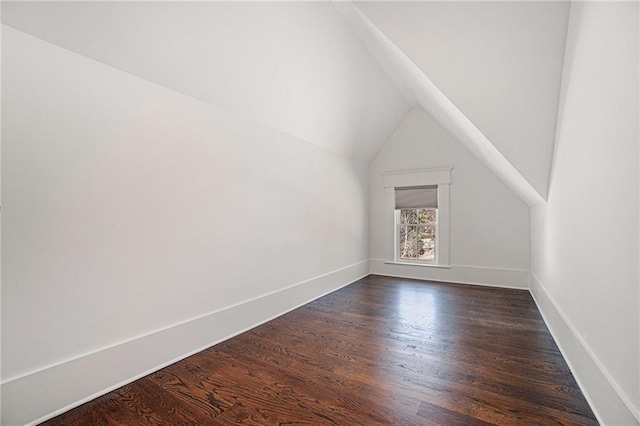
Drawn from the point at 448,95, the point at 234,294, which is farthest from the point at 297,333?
the point at 448,95

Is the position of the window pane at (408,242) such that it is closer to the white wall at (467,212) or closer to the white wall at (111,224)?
the white wall at (467,212)

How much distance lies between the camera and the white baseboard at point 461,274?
4441 mm

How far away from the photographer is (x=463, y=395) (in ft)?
5.85

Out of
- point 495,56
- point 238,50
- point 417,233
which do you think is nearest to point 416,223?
point 417,233

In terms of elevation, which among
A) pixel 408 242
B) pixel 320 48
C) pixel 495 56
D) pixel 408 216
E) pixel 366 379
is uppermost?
pixel 320 48

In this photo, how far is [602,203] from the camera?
143 cm

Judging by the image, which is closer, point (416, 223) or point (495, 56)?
point (495, 56)

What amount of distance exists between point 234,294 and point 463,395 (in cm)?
197

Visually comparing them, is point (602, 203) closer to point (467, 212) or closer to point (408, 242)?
point (467, 212)

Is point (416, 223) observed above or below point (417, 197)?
below

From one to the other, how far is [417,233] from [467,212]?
0.92m

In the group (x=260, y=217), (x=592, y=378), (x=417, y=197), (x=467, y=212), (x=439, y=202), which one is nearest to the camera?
(x=592, y=378)

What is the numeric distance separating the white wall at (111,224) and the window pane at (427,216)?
3.21 m

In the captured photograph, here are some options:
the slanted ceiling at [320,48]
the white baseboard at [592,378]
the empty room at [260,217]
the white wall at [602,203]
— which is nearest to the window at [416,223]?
the empty room at [260,217]
